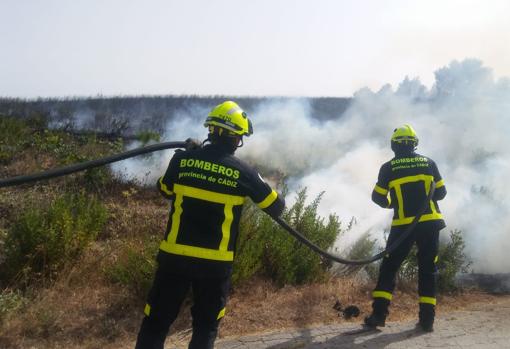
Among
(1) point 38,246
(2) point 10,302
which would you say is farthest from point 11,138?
(2) point 10,302

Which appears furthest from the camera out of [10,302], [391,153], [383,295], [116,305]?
[391,153]

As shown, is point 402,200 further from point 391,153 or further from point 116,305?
point 391,153

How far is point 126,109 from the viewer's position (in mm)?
18859

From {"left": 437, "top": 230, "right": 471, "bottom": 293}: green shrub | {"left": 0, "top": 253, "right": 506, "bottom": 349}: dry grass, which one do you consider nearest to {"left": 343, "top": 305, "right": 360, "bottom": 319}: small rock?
{"left": 0, "top": 253, "right": 506, "bottom": 349}: dry grass

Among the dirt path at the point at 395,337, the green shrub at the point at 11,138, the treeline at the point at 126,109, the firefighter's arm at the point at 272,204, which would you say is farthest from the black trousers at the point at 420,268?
the treeline at the point at 126,109

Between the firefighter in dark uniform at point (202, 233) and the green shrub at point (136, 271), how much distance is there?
1.41m

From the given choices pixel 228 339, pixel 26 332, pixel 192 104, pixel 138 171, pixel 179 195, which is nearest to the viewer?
pixel 179 195

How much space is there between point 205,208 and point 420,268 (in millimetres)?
2766

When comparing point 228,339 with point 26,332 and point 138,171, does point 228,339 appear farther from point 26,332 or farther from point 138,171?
point 138,171

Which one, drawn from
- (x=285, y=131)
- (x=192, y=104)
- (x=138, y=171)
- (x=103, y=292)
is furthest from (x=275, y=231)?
(x=192, y=104)

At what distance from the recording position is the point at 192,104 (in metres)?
21.9

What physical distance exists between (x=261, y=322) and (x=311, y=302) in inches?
30.6

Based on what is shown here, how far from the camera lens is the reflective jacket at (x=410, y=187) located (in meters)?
4.49

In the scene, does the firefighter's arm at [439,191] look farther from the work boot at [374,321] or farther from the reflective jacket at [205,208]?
the reflective jacket at [205,208]
